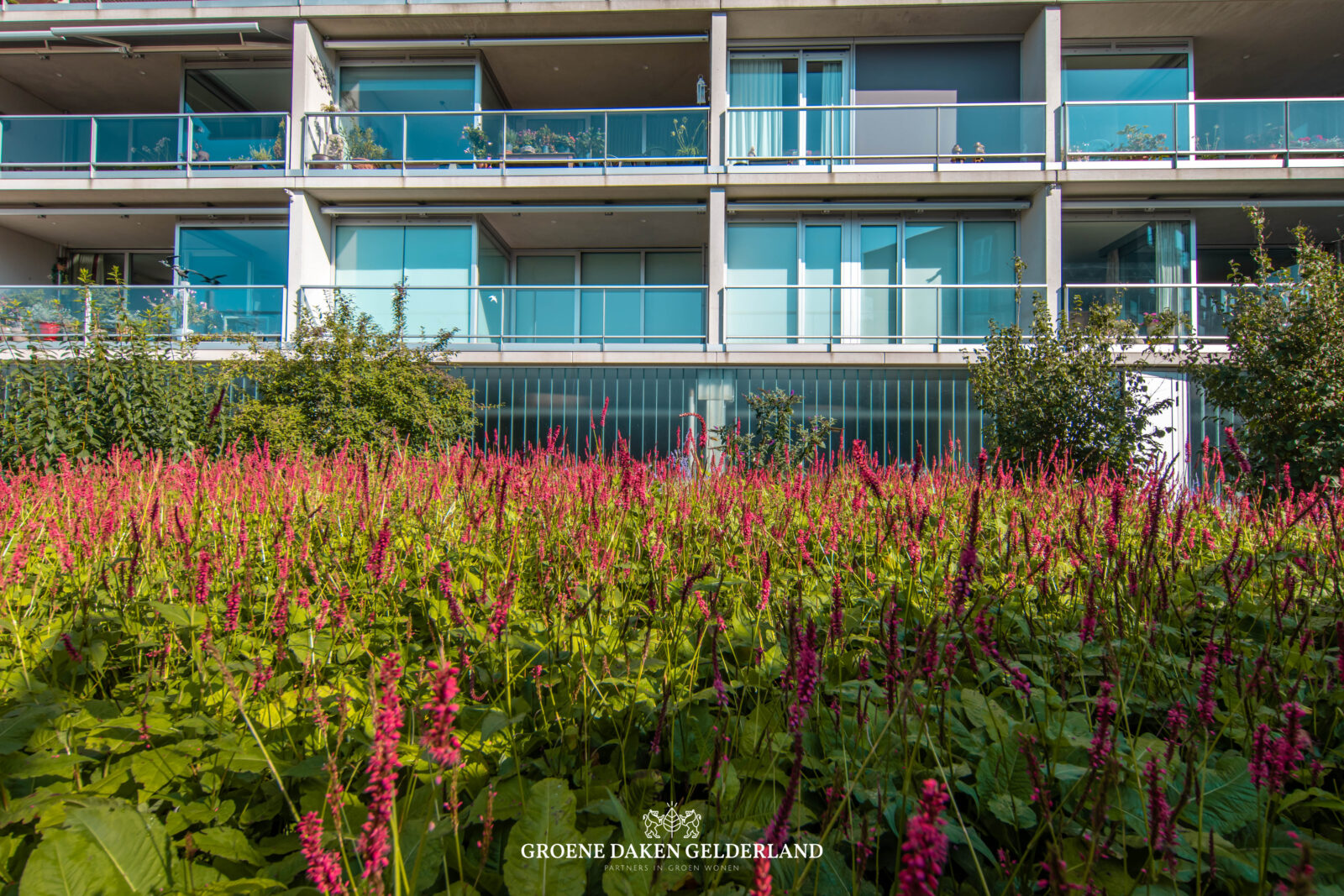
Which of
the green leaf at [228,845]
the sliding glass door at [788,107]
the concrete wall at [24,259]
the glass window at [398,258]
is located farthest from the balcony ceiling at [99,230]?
the green leaf at [228,845]

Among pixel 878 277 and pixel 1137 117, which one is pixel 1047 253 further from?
pixel 1137 117

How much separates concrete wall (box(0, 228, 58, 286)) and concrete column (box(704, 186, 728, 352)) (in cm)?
1686

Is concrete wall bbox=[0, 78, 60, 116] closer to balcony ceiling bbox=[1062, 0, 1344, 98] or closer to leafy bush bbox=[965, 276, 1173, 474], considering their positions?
leafy bush bbox=[965, 276, 1173, 474]

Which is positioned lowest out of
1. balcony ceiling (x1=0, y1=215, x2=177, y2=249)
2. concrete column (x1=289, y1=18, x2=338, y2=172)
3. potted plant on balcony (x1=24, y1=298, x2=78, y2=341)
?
potted plant on balcony (x1=24, y1=298, x2=78, y2=341)

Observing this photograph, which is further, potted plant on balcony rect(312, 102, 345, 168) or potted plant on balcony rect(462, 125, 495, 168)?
potted plant on balcony rect(312, 102, 345, 168)

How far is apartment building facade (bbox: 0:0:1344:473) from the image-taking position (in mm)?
13664

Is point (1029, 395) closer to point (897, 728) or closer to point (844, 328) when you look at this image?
point (844, 328)

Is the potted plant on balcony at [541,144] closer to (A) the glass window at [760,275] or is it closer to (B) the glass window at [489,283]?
(B) the glass window at [489,283]

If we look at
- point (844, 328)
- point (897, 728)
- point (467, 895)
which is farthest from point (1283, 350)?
point (467, 895)

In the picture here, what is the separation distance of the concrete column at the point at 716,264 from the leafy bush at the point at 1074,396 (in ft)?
19.1

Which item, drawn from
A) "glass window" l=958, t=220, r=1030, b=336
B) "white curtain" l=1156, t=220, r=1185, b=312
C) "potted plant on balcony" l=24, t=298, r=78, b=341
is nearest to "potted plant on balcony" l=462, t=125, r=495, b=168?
"potted plant on balcony" l=24, t=298, r=78, b=341

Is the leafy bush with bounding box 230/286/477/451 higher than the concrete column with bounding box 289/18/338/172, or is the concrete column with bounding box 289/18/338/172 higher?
the concrete column with bounding box 289/18/338/172

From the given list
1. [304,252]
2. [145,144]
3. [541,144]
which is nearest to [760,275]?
[541,144]

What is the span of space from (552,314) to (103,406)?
7835 millimetres
